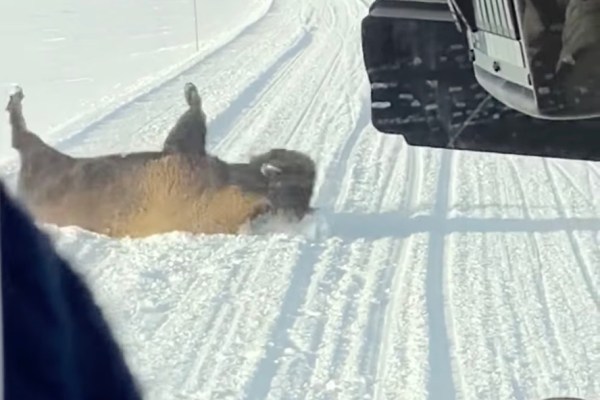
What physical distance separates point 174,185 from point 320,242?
17cm

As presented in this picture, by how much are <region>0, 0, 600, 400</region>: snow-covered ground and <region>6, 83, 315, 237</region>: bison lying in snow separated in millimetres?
18

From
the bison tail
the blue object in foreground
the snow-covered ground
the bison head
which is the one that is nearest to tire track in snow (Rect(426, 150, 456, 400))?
the snow-covered ground

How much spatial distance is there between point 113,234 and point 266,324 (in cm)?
17

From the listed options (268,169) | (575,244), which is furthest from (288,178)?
(575,244)

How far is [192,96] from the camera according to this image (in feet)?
4.17

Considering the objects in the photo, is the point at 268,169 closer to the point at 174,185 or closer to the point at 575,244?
the point at 174,185

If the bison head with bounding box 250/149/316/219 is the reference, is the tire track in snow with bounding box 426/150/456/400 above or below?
below

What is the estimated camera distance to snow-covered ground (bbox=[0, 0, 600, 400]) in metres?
1.07

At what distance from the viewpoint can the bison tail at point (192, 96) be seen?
127 cm

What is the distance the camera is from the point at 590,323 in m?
1.12

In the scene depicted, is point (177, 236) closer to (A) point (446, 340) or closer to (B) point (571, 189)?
(A) point (446, 340)

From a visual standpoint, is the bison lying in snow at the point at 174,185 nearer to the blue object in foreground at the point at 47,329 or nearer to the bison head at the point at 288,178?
the bison head at the point at 288,178

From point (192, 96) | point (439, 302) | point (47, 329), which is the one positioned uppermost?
point (47, 329)

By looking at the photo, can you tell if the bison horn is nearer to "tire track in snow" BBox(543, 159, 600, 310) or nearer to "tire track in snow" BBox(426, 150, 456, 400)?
"tire track in snow" BBox(426, 150, 456, 400)
